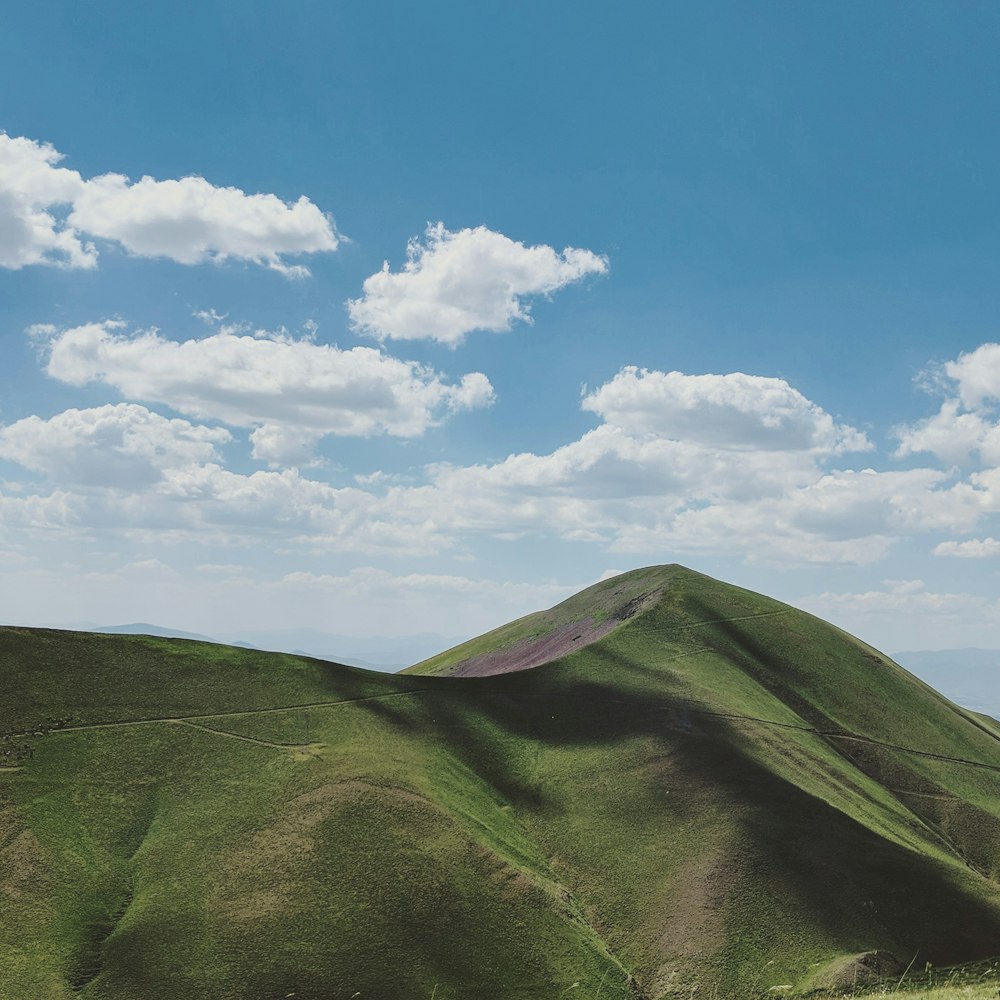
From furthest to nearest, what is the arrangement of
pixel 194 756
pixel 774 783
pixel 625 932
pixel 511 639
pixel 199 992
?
pixel 511 639, pixel 774 783, pixel 194 756, pixel 625 932, pixel 199 992

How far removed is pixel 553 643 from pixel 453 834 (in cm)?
5700

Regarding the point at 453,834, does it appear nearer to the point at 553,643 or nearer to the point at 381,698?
the point at 381,698

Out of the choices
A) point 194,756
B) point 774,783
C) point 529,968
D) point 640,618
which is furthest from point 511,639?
point 529,968

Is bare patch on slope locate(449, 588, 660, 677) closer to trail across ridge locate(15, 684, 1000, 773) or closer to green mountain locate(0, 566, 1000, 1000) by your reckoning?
green mountain locate(0, 566, 1000, 1000)

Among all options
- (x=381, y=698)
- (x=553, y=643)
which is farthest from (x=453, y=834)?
(x=553, y=643)

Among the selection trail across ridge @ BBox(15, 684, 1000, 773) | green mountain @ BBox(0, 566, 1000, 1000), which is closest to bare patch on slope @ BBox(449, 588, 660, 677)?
green mountain @ BBox(0, 566, 1000, 1000)

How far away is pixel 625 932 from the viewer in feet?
178

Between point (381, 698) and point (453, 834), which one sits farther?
point (381, 698)

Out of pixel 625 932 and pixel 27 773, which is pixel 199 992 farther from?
pixel 625 932

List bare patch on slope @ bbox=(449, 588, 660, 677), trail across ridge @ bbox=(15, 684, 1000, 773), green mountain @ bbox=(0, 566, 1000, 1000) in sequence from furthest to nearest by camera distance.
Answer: bare patch on slope @ bbox=(449, 588, 660, 677), trail across ridge @ bbox=(15, 684, 1000, 773), green mountain @ bbox=(0, 566, 1000, 1000)

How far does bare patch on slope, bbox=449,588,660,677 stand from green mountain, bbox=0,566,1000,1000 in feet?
61.7

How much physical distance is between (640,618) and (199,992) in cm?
7030

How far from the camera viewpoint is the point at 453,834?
57.8 m

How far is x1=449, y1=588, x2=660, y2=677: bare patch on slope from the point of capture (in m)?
108
